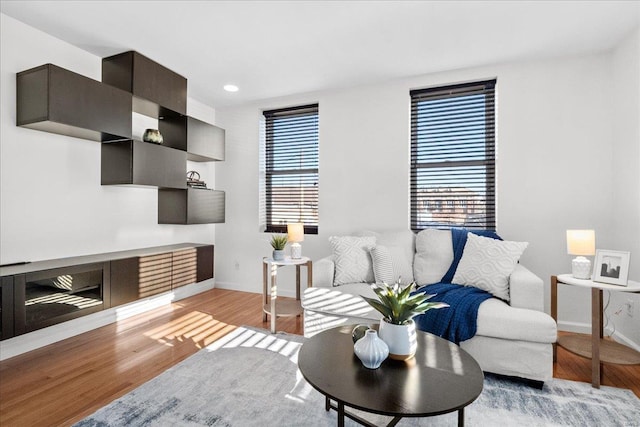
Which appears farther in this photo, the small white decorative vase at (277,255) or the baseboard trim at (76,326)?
the small white decorative vase at (277,255)

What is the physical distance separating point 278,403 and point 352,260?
1397 millimetres

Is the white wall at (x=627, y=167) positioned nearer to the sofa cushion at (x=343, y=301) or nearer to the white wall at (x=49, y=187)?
the sofa cushion at (x=343, y=301)

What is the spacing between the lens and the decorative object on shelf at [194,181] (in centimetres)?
389

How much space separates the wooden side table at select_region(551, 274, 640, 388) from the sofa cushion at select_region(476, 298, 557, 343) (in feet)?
1.04

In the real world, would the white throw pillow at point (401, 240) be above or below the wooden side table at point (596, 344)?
above

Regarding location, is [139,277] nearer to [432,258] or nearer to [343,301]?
[343,301]

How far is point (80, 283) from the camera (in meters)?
2.57

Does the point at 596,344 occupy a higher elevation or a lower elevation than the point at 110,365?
higher

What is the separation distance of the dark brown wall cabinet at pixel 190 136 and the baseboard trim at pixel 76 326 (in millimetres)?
1753

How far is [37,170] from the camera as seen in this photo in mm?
2619

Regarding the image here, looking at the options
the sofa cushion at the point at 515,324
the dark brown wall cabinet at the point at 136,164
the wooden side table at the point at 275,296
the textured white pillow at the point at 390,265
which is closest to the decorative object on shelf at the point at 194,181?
the dark brown wall cabinet at the point at 136,164

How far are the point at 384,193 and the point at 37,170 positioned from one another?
10.7 feet

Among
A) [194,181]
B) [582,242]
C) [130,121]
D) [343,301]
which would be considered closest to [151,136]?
[130,121]

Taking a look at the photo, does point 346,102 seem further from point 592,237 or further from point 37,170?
point 37,170
